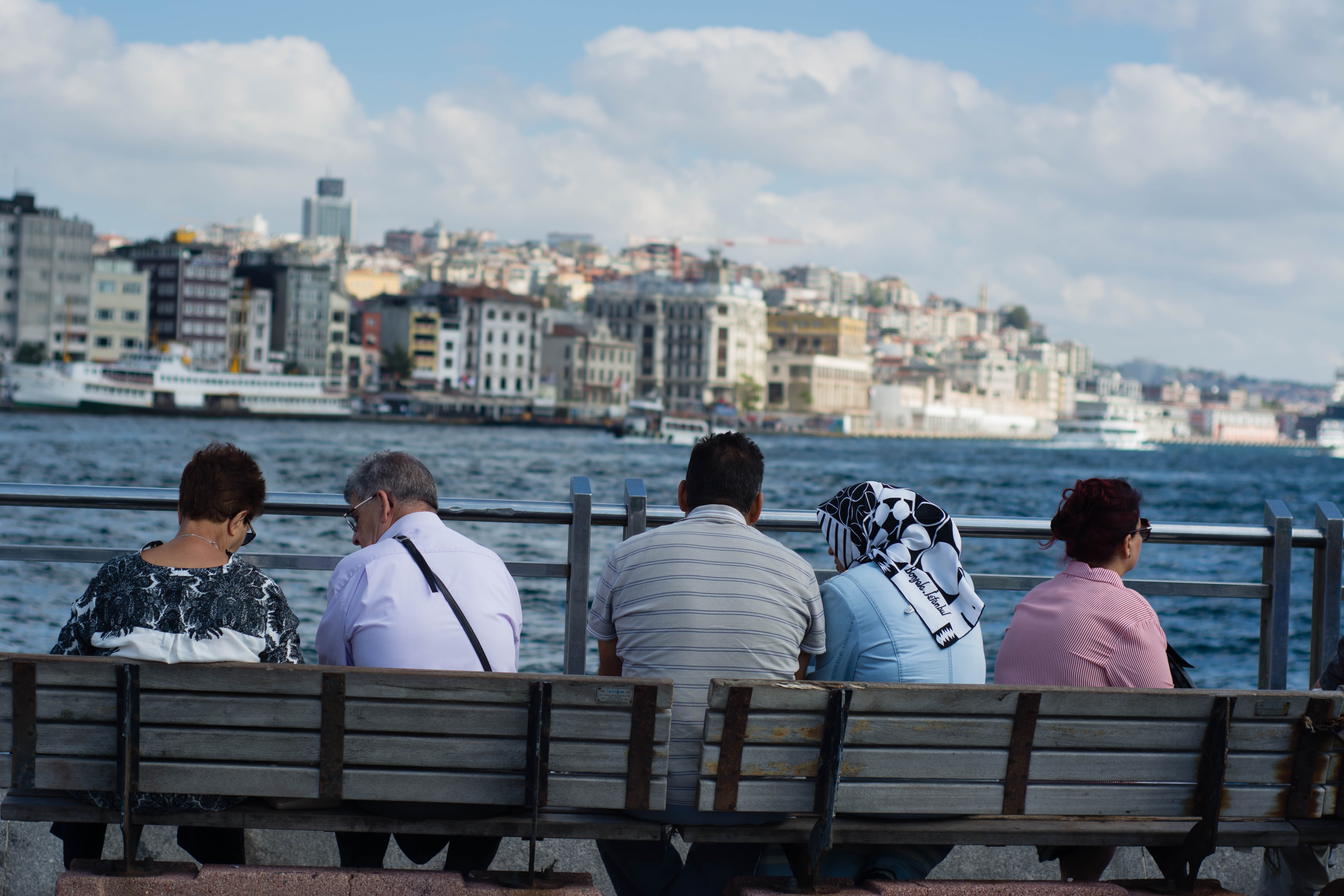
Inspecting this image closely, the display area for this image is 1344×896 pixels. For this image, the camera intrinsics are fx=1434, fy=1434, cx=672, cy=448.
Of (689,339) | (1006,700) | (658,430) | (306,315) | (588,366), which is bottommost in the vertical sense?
(658,430)

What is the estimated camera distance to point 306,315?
9706cm

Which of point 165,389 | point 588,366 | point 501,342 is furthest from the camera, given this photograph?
point 588,366

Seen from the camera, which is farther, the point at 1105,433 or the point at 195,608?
the point at 1105,433

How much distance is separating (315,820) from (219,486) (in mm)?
584

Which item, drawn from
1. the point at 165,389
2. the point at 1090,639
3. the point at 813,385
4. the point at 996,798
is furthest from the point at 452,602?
the point at 813,385

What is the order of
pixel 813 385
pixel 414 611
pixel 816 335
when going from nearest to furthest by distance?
pixel 414 611 < pixel 813 385 < pixel 816 335

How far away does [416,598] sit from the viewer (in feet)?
8.28

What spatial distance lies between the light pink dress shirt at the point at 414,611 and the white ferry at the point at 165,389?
7907cm

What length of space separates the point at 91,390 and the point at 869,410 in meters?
75.1

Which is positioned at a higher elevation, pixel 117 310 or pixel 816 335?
pixel 816 335

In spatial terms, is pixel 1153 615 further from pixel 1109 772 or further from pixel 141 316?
pixel 141 316

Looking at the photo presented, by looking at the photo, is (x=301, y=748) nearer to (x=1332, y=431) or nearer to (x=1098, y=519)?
(x=1098, y=519)

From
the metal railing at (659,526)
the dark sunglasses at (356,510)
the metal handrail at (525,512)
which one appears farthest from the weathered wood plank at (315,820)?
the metal handrail at (525,512)

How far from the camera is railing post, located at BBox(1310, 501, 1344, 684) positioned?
11.9 feet
